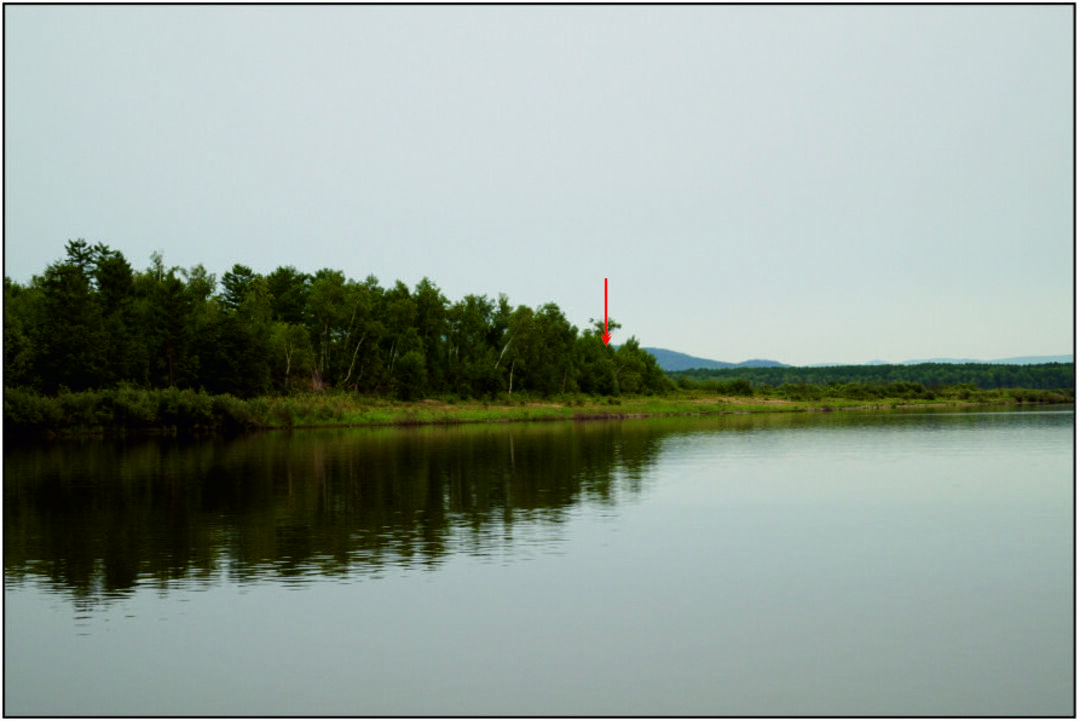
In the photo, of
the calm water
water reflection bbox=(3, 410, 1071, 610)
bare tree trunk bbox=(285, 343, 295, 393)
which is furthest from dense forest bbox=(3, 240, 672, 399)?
the calm water

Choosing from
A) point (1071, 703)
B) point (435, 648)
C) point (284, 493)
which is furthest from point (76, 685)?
point (284, 493)

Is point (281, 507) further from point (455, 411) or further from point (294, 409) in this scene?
point (455, 411)

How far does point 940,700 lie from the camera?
40.2 ft

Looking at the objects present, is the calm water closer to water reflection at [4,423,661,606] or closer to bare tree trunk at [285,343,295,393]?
water reflection at [4,423,661,606]

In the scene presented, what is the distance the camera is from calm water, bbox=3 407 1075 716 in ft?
41.9

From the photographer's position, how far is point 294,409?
80.7 m

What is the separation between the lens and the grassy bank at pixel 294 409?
66675 millimetres

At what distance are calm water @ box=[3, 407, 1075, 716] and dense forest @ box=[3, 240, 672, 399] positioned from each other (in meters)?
39.1

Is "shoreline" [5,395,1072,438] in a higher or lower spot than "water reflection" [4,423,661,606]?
higher

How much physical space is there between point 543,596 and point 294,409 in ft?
218

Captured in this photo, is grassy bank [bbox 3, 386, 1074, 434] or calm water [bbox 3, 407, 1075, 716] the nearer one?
calm water [bbox 3, 407, 1075, 716]

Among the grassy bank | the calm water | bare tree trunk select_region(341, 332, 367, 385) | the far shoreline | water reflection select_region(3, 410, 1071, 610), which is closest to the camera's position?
the calm water

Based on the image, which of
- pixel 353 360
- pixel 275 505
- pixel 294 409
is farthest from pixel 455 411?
pixel 275 505

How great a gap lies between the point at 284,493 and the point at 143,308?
5417 centimetres
